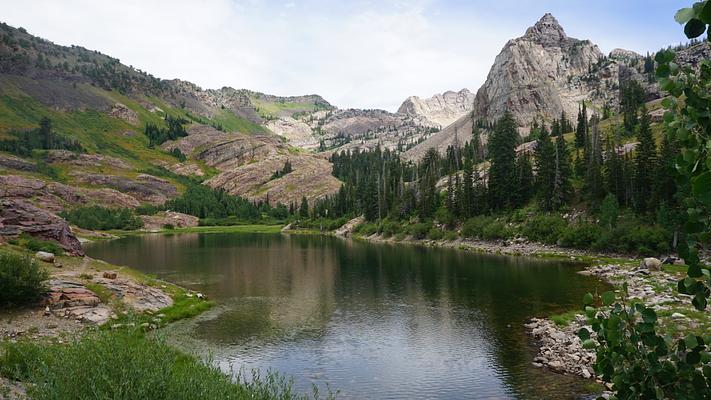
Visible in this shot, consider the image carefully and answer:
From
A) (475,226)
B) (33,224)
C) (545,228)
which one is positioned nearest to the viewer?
(33,224)

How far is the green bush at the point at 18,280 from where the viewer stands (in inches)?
1305

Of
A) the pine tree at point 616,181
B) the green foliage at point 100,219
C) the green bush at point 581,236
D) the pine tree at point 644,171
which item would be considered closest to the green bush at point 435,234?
the green bush at point 581,236

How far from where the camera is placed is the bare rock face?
174 feet

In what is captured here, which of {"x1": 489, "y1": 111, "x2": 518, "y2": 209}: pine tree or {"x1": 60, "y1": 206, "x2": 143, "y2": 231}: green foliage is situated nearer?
{"x1": 489, "y1": 111, "x2": 518, "y2": 209}: pine tree

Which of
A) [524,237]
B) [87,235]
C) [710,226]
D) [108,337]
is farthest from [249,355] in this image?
[87,235]

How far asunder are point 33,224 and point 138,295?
20.6m

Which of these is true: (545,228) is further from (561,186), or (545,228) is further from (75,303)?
(75,303)

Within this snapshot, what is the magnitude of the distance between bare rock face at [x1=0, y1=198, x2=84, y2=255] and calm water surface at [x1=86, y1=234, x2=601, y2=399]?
1504 centimetres

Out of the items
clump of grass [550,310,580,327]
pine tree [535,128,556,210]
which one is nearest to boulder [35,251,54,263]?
clump of grass [550,310,580,327]

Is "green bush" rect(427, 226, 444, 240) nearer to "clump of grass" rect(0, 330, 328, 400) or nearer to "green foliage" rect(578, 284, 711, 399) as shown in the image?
"clump of grass" rect(0, 330, 328, 400)

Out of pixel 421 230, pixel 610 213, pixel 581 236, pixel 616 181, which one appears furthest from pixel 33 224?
pixel 616 181

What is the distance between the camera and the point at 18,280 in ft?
110

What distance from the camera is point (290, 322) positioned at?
42844 mm

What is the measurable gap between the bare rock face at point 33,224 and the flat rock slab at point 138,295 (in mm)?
13636
